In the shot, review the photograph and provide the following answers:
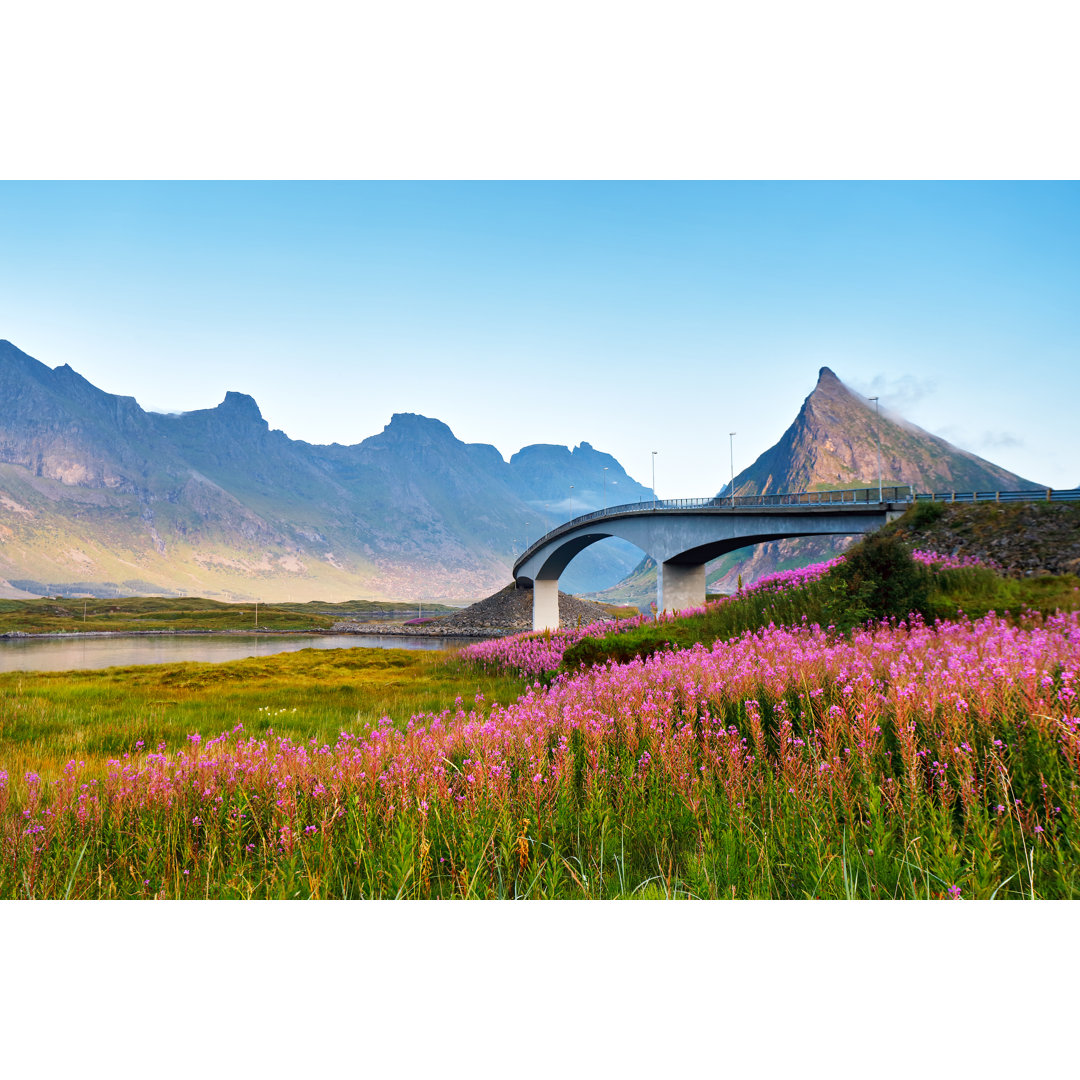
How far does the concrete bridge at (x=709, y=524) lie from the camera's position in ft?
117

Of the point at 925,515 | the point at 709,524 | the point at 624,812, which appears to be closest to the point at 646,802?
the point at 624,812

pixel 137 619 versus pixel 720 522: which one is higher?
pixel 720 522

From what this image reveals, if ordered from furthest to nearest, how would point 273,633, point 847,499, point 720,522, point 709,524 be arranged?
point 273,633 < point 709,524 < point 720,522 < point 847,499

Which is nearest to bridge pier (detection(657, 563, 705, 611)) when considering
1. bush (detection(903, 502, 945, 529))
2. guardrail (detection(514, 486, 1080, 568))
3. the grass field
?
guardrail (detection(514, 486, 1080, 568))

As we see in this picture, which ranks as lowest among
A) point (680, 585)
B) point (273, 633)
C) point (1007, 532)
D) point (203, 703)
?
point (273, 633)

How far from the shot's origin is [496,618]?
8219 cm

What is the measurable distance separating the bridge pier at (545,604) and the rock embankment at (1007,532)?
48045mm

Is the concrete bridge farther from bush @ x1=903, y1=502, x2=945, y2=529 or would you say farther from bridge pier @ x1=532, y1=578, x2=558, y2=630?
bridge pier @ x1=532, y1=578, x2=558, y2=630

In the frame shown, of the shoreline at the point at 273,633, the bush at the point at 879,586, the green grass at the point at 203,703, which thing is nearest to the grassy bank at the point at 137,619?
the shoreline at the point at 273,633

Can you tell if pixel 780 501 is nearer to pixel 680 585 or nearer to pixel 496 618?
→ pixel 680 585

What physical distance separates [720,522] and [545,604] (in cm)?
3334

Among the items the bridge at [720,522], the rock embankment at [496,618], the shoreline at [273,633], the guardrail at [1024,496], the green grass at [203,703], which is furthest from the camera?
the rock embankment at [496,618]

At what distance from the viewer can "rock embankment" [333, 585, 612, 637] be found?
75875 mm

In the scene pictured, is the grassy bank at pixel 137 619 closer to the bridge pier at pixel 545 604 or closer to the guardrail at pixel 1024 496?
the bridge pier at pixel 545 604
